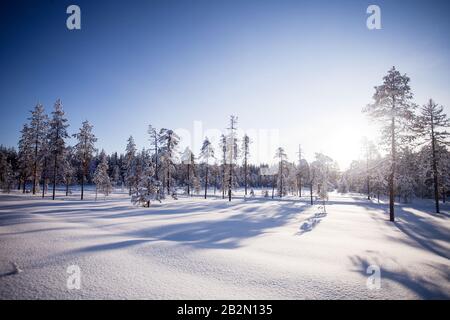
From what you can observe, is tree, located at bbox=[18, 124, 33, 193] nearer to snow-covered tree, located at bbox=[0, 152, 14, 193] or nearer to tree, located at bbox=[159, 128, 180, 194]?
snow-covered tree, located at bbox=[0, 152, 14, 193]

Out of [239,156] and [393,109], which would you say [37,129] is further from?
[393,109]

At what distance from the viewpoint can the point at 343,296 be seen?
473 cm

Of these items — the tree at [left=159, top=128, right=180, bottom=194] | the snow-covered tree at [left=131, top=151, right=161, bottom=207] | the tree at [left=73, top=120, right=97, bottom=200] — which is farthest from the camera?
the tree at [left=73, top=120, right=97, bottom=200]

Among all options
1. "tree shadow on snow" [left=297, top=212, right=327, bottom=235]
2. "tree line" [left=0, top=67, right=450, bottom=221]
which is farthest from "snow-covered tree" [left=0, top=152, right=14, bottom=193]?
"tree shadow on snow" [left=297, top=212, right=327, bottom=235]

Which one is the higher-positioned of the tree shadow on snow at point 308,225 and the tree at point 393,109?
the tree at point 393,109

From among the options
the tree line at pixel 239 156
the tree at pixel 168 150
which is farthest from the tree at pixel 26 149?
the tree at pixel 168 150

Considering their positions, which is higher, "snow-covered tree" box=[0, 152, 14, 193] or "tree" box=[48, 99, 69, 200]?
"tree" box=[48, 99, 69, 200]

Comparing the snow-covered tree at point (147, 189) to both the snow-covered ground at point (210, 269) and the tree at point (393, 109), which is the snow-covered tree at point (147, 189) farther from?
the tree at point (393, 109)

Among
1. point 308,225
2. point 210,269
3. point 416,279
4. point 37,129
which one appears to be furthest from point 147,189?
point 37,129
